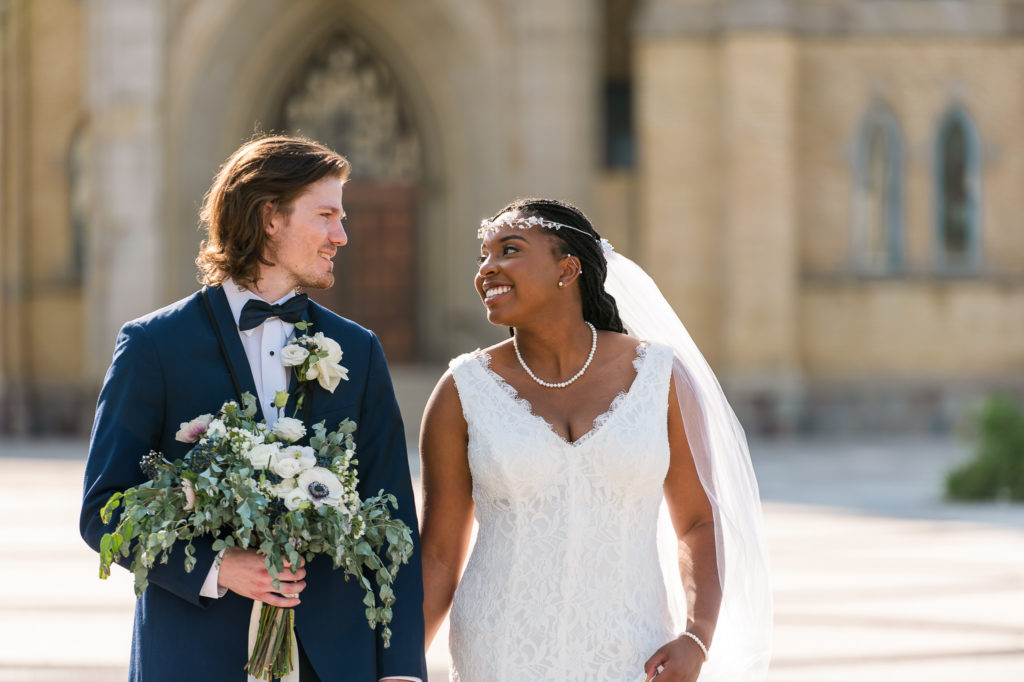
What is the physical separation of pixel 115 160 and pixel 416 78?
451 centimetres

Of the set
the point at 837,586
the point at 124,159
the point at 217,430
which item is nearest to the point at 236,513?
the point at 217,430

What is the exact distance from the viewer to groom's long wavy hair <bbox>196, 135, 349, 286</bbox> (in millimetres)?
2873

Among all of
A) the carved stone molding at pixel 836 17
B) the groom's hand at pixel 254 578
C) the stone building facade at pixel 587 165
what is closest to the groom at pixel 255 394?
the groom's hand at pixel 254 578

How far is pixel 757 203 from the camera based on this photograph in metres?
18.5

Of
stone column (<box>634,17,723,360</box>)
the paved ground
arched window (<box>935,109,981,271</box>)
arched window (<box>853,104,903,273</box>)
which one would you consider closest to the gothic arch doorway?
stone column (<box>634,17,723,360</box>)

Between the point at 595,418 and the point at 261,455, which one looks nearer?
the point at 261,455

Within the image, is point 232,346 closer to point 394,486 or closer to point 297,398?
point 297,398

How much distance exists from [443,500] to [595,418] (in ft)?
1.37

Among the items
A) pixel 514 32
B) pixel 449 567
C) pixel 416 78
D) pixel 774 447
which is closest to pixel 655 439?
pixel 449 567

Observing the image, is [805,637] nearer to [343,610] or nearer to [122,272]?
[343,610]

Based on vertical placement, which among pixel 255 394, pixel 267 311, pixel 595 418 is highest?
pixel 267 311

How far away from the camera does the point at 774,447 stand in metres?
17.8

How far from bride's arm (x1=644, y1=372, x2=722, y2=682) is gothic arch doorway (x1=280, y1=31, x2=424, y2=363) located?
1748 centimetres

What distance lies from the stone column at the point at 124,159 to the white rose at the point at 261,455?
16416 millimetres
